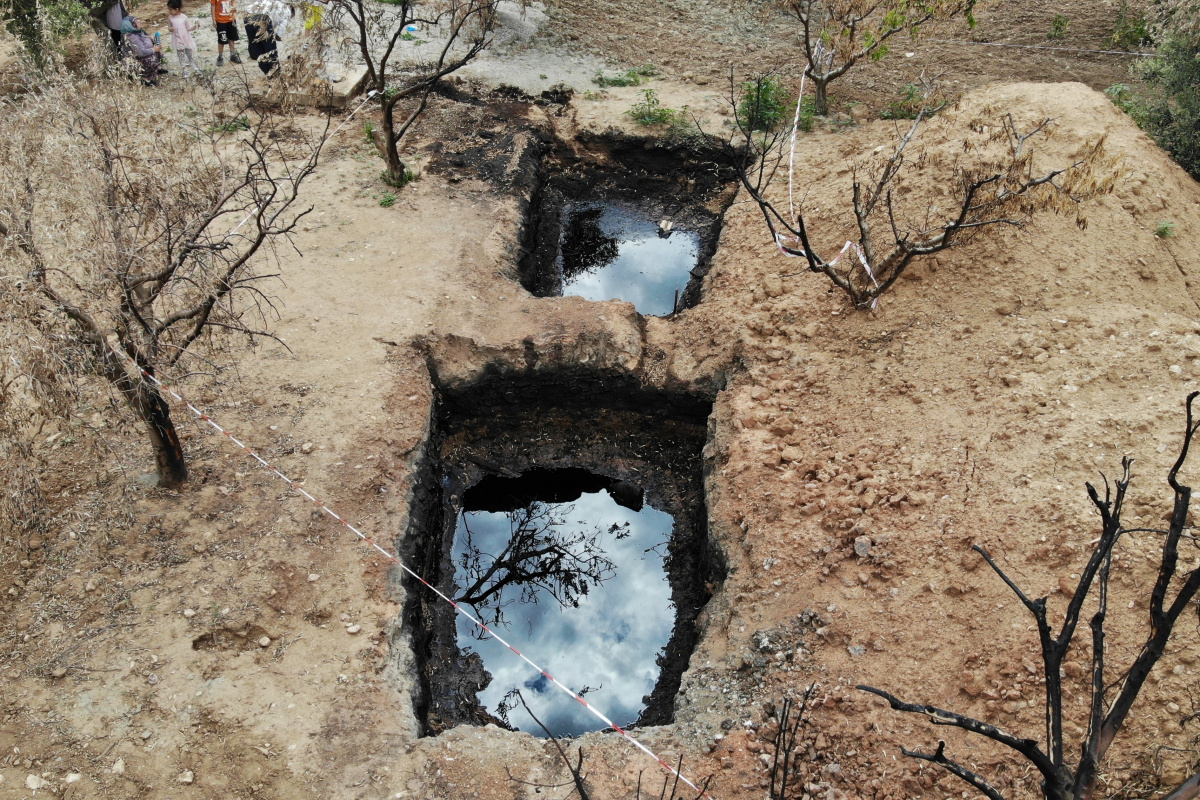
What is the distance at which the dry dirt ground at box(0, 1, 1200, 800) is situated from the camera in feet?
16.2

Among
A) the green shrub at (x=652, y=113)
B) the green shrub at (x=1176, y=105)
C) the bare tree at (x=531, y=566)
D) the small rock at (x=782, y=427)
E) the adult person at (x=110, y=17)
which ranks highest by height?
the green shrub at (x=1176, y=105)

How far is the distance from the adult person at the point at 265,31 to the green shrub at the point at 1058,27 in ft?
40.4

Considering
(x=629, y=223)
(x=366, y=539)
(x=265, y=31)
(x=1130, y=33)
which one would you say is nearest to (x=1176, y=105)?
(x=1130, y=33)

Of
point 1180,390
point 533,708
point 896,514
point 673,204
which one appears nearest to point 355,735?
point 533,708

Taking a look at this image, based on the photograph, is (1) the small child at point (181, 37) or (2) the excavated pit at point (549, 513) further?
(1) the small child at point (181, 37)

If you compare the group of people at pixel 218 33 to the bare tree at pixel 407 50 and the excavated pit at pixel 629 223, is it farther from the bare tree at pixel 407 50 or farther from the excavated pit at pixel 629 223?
the excavated pit at pixel 629 223

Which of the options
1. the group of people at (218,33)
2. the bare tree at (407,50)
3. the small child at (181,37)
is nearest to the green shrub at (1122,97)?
the bare tree at (407,50)

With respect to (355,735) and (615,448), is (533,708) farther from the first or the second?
(615,448)

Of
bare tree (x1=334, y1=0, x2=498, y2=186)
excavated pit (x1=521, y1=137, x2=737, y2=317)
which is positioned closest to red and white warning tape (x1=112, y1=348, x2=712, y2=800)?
excavated pit (x1=521, y1=137, x2=737, y2=317)

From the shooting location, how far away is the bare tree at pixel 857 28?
10.9m

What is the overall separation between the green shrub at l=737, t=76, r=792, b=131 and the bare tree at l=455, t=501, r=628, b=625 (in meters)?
6.50

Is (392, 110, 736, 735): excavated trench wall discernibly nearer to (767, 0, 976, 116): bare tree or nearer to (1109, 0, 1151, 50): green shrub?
(767, 0, 976, 116): bare tree

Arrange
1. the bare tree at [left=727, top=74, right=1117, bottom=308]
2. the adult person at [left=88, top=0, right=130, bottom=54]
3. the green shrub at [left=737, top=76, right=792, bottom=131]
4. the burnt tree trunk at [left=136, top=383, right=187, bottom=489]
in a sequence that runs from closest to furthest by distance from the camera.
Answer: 1. the burnt tree trunk at [left=136, top=383, right=187, bottom=489]
2. the bare tree at [left=727, top=74, right=1117, bottom=308]
3. the green shrub at [left=737, top=76, right=792, bottom=131]
4. the adult person at [left=88, top=0, right=130, bottom=54]

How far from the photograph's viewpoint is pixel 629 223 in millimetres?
11484
